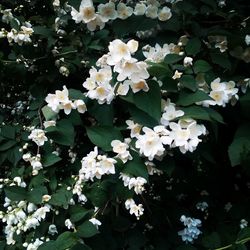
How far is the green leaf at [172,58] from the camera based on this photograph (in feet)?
4.79

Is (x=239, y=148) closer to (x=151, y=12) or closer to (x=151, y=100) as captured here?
(x=151, y=100)

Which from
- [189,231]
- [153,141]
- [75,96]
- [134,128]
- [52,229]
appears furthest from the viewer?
[189,231]

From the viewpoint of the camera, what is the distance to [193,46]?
1.58 m

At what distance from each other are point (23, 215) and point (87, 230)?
0.94 feet

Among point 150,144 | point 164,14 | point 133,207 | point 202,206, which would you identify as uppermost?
point 164,14

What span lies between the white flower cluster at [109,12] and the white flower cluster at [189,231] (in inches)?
33.3

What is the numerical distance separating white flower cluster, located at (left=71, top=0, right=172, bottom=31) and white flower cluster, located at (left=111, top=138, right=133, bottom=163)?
0.47 metres

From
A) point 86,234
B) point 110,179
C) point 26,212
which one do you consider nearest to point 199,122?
point 110,179

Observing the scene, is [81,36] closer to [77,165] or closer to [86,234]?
[77,165]

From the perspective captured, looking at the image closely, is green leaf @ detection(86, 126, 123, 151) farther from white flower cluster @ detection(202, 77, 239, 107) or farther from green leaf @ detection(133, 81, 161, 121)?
white flower cluster @ detection(202, 77, 239, 107)

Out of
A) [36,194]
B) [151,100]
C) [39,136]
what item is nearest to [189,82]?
[151,100]

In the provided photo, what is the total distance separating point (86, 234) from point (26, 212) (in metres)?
0.32

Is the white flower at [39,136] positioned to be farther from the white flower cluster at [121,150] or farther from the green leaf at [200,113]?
the green leaf at [200,113]

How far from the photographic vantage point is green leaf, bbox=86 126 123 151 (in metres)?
1.38
